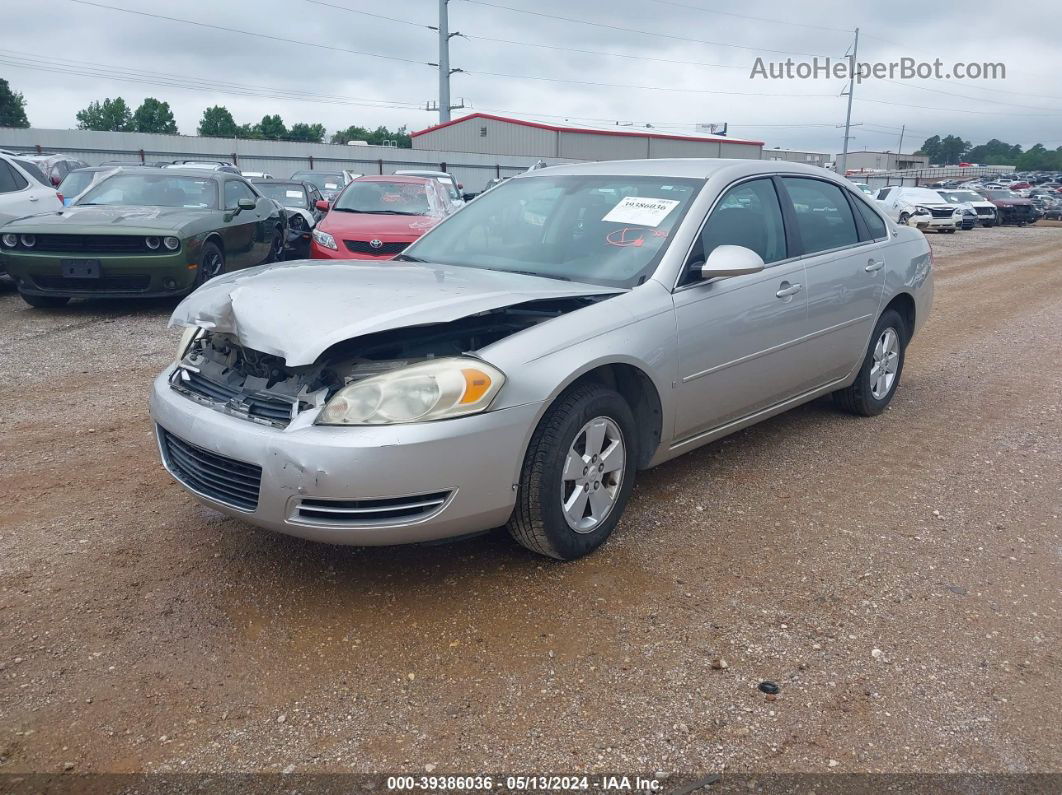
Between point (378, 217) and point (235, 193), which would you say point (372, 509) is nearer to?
point (378, 217)

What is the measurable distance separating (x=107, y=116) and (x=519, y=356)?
102930mm

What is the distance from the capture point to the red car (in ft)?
31.9

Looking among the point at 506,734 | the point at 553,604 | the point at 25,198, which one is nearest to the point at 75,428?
the point at 553,604

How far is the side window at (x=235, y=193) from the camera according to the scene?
388 inches

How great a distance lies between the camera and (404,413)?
2951 millimetres

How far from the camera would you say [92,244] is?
322 inches

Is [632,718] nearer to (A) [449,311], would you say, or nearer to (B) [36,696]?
(A) [449,311]

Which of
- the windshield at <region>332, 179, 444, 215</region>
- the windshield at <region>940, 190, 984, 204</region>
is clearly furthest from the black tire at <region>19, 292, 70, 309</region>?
the windshield at <region>940, 190, 984, 204</region>

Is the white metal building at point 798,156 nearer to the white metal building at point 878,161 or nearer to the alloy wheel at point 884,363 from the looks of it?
the white metal building at point 878,161

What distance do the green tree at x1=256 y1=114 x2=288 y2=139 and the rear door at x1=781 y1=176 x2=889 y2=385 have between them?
322 ft

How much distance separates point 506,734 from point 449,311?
1.47 m

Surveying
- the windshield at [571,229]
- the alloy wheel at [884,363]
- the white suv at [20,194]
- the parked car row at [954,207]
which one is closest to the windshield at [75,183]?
the white suv at [20,194]

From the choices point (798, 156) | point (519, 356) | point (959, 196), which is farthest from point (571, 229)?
point (798, 156)

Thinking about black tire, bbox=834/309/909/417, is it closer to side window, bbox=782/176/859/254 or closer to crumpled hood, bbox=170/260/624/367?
side window, bbox=782/176/859/254
